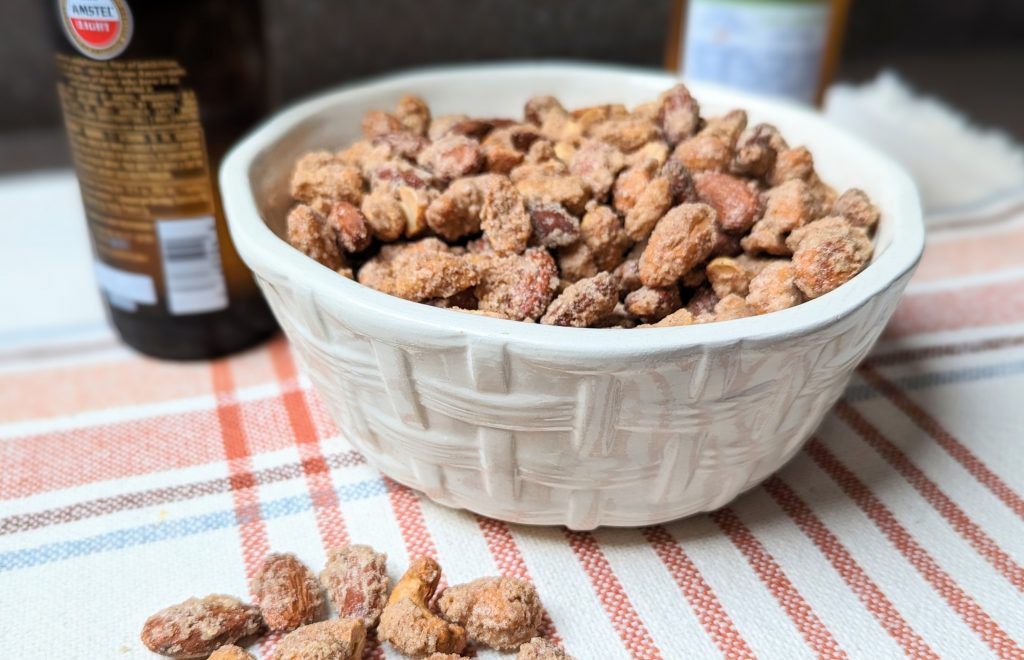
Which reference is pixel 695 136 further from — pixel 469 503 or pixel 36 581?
pixel 36 581

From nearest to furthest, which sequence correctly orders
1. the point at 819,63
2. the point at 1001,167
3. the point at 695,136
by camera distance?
1. the point at 695,136
2. the point at 819,63
3. the point at 1001,167

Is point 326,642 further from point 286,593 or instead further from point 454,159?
point 454,159

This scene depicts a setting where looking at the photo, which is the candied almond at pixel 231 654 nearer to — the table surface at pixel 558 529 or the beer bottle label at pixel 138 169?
the table surface at pixel 558 529

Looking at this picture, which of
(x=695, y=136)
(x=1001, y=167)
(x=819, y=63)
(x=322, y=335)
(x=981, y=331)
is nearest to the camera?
(x=322, y=335)

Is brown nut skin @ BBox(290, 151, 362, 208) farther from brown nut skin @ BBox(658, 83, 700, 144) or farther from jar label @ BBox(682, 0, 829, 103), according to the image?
jar label @ BBox(682, 0, 829, 103)

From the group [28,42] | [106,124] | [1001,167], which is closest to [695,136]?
[106,124]

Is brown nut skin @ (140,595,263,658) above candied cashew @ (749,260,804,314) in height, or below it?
below

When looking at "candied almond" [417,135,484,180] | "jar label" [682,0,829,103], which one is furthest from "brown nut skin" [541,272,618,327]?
"jar label" [682,0,829,103]
